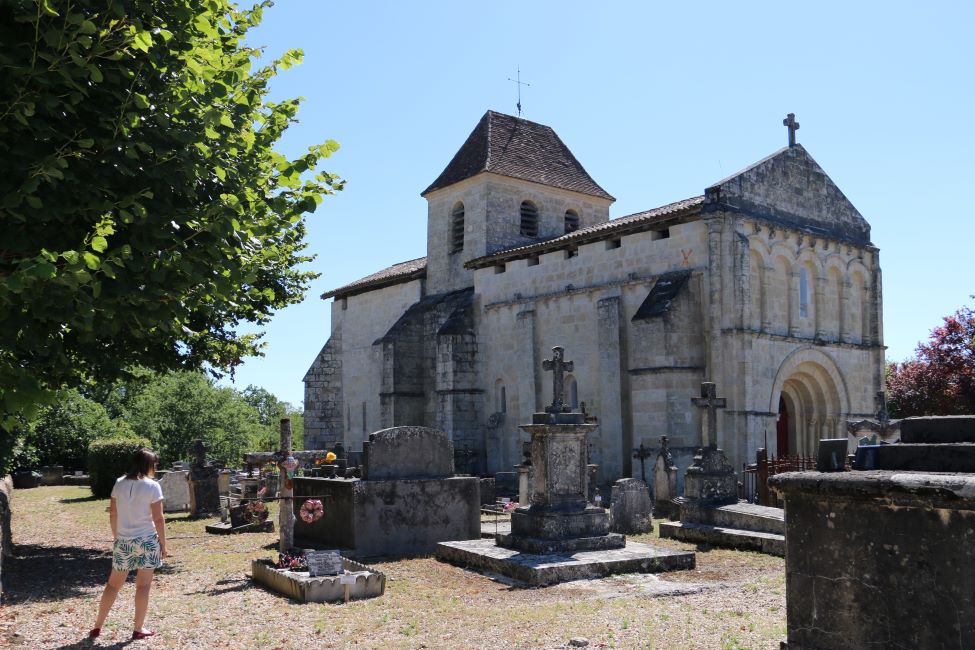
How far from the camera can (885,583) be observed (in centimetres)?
423

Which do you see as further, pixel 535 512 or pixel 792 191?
pixel 792 191

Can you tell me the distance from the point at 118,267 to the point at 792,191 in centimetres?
2002

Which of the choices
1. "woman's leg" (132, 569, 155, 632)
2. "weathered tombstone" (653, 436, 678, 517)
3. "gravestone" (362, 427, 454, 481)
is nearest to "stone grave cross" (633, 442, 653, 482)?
"weathered tombstone" (653, 436, 678, 517)

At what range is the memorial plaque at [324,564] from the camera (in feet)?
29.3

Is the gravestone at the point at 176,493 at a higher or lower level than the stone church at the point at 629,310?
lower

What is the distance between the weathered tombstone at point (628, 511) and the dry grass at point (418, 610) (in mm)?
2520

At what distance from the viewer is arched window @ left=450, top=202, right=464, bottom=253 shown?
30.3m

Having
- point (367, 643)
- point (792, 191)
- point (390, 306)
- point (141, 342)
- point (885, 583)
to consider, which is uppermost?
point (792, 191)

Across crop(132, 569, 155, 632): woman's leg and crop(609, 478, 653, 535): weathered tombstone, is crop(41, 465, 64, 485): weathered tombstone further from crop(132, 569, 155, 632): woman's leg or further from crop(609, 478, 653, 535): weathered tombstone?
crop(132, 569, 155, 632): woman's leg

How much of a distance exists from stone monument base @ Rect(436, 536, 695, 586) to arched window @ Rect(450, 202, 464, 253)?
64.3 feet

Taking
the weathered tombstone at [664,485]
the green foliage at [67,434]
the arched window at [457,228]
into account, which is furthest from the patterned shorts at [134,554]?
the green foliage at [67,434]

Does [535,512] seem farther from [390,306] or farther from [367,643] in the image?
[390,306]

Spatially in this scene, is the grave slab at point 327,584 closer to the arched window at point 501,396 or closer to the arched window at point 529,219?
the arched window at point 501,396

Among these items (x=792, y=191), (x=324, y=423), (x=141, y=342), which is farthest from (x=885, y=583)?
Answer: (x=324, y=423)
